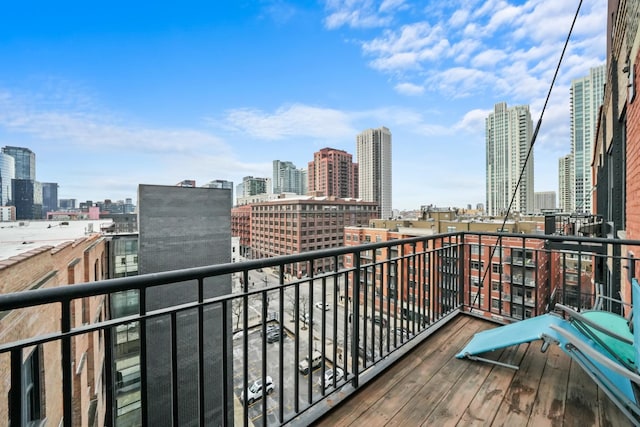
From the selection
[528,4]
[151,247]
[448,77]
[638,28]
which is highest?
[448,77]

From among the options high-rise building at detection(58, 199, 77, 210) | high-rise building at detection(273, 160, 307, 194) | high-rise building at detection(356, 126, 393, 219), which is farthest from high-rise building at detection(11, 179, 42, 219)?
high-rise building at detection(356, 126, 393, 219)

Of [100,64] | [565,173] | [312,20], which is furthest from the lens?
[565,173]

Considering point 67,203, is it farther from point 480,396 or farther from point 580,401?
point 580,401

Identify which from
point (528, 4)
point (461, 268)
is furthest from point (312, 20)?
point (461, 268)

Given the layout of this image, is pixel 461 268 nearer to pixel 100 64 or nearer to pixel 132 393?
pixel 132 393

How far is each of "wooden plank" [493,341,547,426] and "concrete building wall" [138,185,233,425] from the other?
880cm

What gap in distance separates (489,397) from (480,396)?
51mm

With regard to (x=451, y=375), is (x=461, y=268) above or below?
above

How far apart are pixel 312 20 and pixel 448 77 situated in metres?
6.77

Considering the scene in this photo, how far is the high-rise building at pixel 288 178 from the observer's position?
271ft

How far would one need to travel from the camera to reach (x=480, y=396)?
5.75 feet

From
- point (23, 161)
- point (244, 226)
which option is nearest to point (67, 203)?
point (23, 161)

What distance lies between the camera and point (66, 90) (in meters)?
20.8

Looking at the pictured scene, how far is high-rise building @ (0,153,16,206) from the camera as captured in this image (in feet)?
85.1
